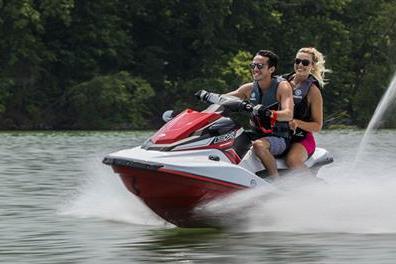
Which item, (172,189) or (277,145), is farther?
(277,145)

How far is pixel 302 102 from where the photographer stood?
39.3 feet

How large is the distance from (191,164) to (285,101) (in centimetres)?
115

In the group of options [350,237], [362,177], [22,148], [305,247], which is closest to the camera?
[305,247]

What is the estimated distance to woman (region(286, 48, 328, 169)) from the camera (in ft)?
39.1

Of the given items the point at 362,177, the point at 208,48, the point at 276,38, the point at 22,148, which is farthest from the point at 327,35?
the point at 362,177

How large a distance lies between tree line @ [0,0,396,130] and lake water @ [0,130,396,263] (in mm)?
39058

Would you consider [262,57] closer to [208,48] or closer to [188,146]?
[188,146]

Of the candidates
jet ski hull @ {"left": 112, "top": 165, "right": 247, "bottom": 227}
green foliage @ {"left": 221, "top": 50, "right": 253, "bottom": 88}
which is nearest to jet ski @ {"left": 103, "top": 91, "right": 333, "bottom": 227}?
jet ski hull @ {"left": 112, "top": 165, "right": 247, "bottom": 227}

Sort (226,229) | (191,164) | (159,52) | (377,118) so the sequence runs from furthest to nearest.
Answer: (159,52) → (377,118) → (226,229) → (191,164)

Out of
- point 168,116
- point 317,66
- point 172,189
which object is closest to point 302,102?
point 317,66

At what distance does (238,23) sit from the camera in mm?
63594

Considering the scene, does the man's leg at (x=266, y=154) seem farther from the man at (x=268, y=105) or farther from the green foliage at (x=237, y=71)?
the green foliage at (x=237, y=71)

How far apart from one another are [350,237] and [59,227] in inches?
104

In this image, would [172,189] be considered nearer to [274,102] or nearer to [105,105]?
[274,102]
